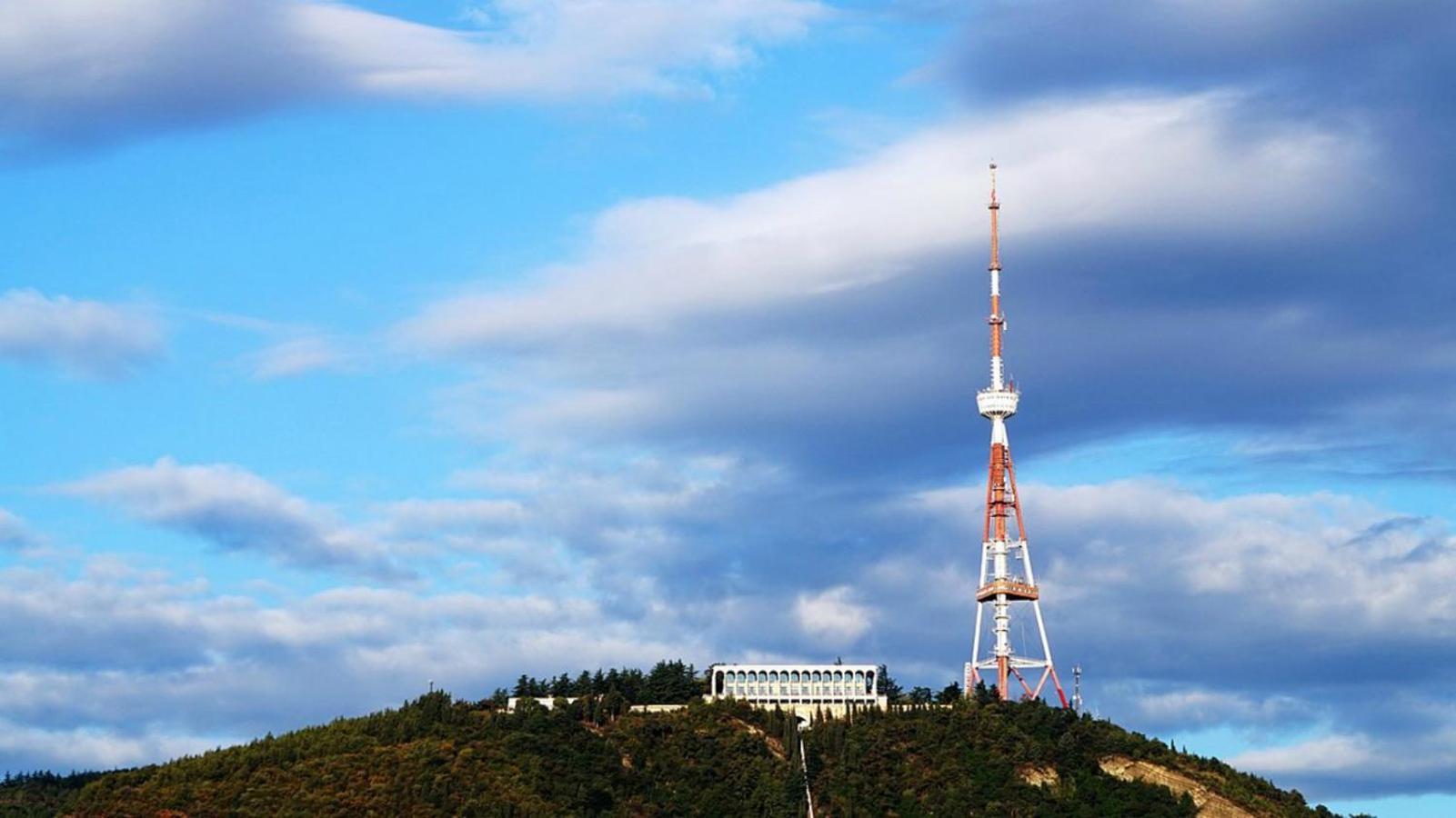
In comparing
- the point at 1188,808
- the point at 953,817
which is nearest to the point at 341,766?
the point at 953,817

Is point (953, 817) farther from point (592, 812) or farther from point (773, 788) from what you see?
point (592, 812)

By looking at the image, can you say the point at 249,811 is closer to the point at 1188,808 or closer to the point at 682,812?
the point at 682,812

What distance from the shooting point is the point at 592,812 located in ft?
637

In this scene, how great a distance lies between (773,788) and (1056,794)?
24.7m

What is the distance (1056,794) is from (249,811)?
226ft

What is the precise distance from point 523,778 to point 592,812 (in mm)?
7236

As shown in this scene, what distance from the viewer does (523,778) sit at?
197 metres

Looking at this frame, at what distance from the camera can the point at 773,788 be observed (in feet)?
654

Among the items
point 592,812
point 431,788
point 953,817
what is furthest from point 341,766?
point 953,817

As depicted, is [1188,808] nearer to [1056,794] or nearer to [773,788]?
[1056,794]

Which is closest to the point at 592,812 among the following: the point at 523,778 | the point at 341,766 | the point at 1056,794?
the point at 523,778

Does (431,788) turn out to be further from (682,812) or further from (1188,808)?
(1188,808)


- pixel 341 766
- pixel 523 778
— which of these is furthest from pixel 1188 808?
pixel 341 766

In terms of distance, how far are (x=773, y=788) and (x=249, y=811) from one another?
44.6 m
